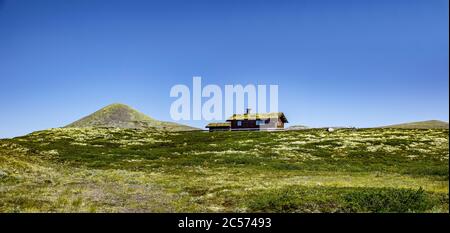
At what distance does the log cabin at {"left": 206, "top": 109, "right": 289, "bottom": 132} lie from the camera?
124875mm

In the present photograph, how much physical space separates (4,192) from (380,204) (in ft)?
72.6

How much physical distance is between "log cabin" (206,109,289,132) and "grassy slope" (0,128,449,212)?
186 ft

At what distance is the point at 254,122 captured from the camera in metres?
126

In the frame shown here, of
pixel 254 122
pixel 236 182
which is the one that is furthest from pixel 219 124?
pixel 236 182

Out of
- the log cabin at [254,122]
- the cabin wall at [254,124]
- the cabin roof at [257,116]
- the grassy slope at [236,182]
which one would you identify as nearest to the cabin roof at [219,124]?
the log cabin at [254,122]

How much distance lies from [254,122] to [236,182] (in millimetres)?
93327

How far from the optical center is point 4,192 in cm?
2470

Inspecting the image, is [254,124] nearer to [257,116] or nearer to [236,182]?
[257,116]

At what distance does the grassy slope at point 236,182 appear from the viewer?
2084cm

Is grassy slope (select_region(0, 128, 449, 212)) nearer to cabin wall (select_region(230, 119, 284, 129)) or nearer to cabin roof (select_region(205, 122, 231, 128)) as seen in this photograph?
cabin wall (select_region(230, 119, 284, 129))

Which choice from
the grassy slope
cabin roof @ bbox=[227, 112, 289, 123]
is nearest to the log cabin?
cabin roof @ bbox=[227, 112, 289, 123]

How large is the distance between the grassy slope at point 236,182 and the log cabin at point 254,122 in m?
56.6
